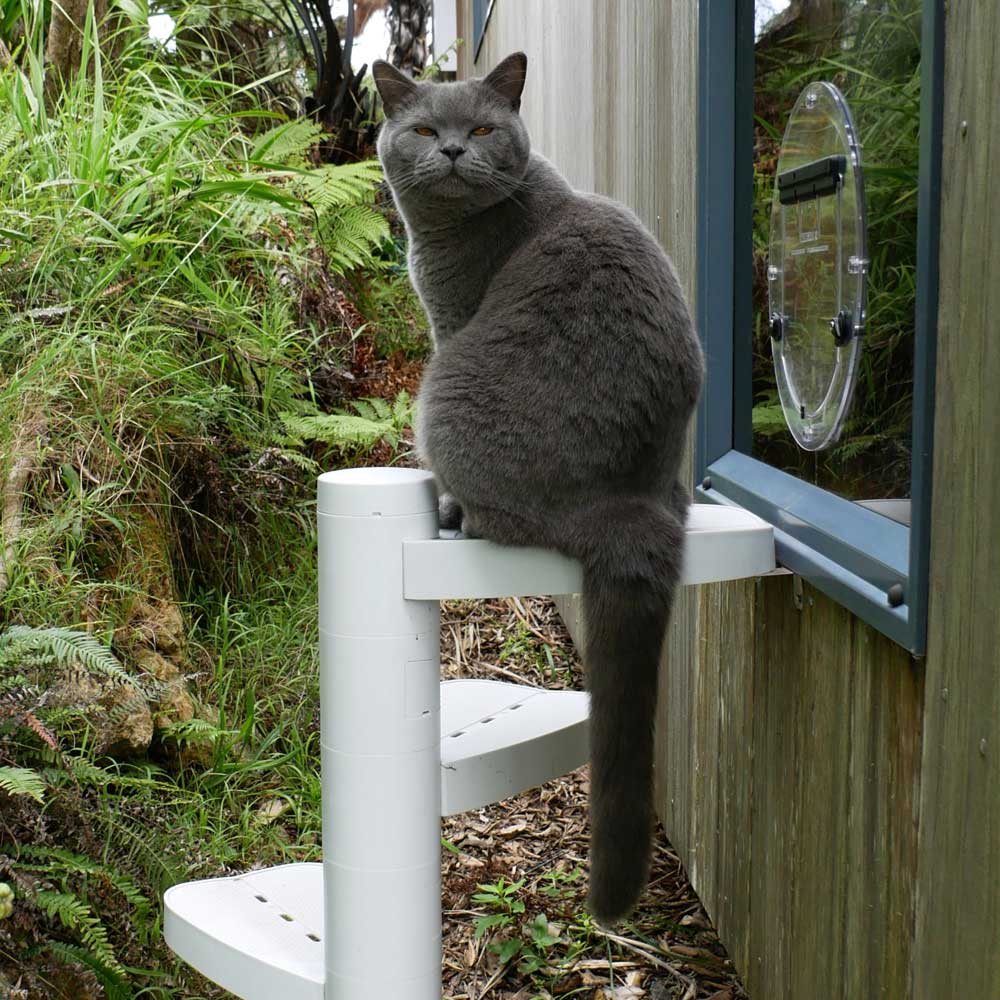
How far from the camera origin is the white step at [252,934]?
1.62 metres

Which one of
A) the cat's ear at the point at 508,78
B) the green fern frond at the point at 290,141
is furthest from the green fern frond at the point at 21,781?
the green fern frond at the point at 290,141

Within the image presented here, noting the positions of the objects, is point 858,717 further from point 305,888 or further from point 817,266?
point 305,888

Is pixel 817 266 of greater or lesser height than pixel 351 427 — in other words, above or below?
above

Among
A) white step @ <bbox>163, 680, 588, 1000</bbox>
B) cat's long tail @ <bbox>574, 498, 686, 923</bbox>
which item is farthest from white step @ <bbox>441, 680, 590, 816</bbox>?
cat's long tail @ <bbox>574, 498, 686, 923</bbox>

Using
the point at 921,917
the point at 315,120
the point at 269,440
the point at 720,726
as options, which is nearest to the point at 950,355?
the point at 921,917

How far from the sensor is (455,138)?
1975mm

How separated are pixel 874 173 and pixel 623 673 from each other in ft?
2.53

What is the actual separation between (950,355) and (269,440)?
263 centimetres

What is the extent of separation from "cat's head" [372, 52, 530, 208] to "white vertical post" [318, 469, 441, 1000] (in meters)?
0.69

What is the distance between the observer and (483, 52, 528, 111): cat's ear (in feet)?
6.79

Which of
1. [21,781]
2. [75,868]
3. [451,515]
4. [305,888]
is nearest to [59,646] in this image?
[21,781]

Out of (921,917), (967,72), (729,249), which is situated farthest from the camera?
(729,249)

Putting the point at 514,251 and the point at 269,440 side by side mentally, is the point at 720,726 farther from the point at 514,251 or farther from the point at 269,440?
the point at 269,440

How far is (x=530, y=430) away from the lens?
1588mm
